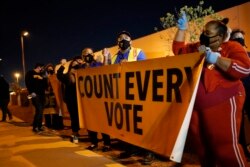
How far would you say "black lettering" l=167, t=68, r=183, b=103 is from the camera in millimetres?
4027

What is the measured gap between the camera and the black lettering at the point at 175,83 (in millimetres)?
4027

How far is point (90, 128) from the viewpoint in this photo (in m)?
7.02

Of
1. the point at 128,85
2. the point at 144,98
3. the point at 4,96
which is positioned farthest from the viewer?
the point at 4,96

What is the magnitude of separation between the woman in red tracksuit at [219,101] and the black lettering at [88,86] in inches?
131

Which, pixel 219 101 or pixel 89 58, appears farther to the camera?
pixel 89 58

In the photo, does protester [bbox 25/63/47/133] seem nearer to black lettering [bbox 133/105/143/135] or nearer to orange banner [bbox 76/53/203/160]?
orange banner [bbox 76/53/203/160]

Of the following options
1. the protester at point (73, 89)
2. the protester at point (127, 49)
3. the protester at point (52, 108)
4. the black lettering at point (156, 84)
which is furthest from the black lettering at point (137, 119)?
the protester at point (52, 108)

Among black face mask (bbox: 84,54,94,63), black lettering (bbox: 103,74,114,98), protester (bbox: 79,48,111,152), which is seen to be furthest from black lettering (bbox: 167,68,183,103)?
black face mask (bbox: 84,54,94,63)

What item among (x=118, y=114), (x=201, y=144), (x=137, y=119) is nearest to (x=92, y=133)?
(x=118, y=114)

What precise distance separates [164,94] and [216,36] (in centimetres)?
112

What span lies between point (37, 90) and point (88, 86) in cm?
403

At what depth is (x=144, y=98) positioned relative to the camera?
4828mm

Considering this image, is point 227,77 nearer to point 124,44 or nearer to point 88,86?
point 124,44

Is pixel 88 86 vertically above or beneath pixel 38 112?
above
